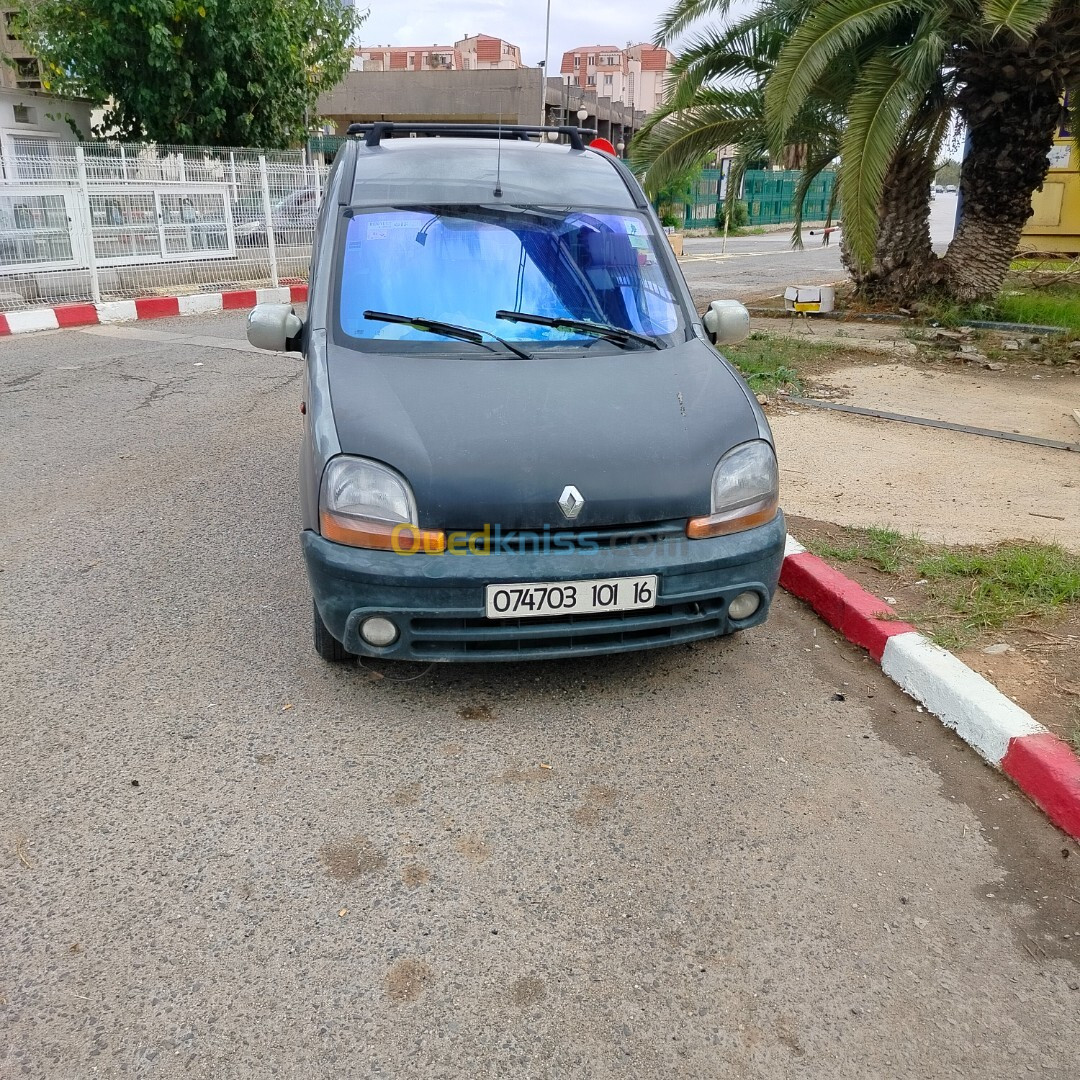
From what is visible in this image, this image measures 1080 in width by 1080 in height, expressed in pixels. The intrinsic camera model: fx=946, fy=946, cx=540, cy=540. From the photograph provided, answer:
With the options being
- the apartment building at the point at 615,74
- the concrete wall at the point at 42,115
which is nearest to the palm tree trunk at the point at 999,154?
the concrete wall at the point at 42,115

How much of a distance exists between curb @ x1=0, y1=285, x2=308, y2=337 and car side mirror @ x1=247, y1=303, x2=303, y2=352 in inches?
292

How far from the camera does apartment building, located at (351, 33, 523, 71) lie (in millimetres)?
64438

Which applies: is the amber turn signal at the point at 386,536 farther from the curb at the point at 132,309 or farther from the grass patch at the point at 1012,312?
the grass patch at the point at 1012,312

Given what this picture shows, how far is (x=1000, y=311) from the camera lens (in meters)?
11.7

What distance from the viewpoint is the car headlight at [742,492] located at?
3.15 meters

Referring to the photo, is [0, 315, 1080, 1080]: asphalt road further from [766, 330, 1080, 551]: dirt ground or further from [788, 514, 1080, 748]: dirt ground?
[766, 330, 1080, 551]: dirt ground

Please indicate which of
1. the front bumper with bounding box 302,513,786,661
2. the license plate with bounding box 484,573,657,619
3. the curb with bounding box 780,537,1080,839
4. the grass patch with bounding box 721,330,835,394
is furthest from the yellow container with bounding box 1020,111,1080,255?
the license plate with bounding box 484,573,657,619

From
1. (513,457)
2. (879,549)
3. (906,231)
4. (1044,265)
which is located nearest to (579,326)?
(513,457)

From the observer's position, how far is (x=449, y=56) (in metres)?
80.2

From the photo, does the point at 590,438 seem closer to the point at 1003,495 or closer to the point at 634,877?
the point at 634,877

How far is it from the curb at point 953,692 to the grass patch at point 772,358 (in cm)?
387

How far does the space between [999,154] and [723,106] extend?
341cm

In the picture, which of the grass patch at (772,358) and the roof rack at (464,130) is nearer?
the roof rack at (464,130)

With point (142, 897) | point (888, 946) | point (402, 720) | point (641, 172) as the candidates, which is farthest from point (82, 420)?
A: point (641, 172)
